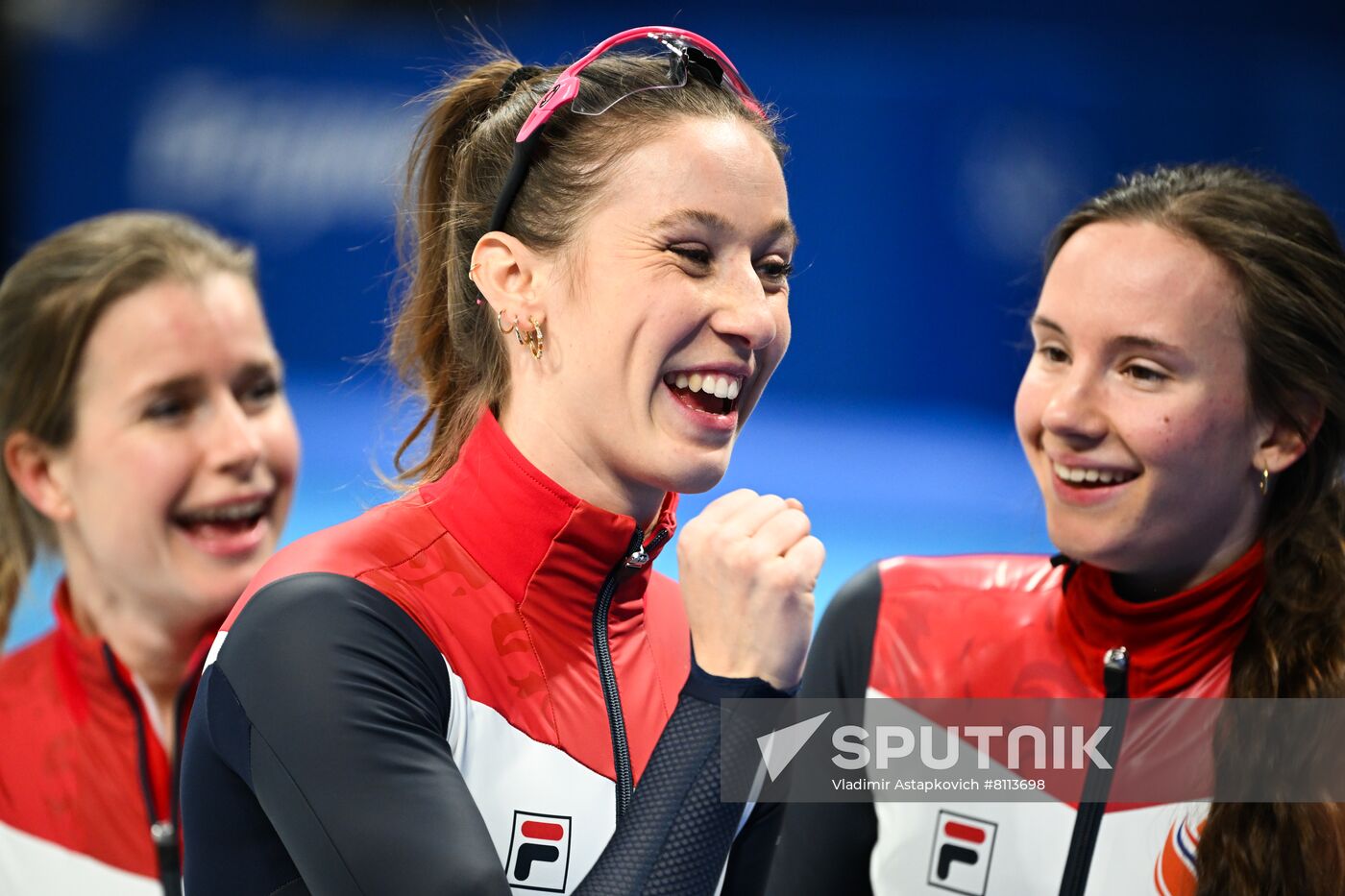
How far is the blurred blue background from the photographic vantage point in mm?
6723

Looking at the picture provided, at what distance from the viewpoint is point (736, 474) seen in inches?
257

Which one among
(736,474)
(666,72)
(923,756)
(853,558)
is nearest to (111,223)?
(666,72)

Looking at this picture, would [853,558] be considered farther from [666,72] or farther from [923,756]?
[666,72]

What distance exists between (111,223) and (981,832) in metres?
1.89

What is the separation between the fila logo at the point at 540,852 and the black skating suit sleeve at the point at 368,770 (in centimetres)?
15

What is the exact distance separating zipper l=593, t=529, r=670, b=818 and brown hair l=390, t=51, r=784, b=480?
0.27 m

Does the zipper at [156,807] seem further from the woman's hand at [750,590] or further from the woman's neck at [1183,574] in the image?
the woman's neck at [1183,574]

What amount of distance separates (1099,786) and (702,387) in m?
0.87

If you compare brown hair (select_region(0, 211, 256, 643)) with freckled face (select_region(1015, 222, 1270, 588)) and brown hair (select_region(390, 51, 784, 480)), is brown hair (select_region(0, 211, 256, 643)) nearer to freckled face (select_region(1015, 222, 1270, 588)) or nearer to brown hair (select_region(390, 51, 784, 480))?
brown hair (select_region(390, 51, 784, 480))

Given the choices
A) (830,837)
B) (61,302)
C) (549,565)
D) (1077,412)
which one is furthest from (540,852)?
(61,302)

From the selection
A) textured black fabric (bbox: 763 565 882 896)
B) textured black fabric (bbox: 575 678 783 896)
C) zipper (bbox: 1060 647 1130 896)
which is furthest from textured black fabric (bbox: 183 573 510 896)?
zipper (bbox: 1060 647 1130 896)

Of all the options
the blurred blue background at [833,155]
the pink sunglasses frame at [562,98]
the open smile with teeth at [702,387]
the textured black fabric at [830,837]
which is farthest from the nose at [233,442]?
the blurred blue background at [833,155]

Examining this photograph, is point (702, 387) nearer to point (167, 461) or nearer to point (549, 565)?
point (549, 565)

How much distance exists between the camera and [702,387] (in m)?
1.76
